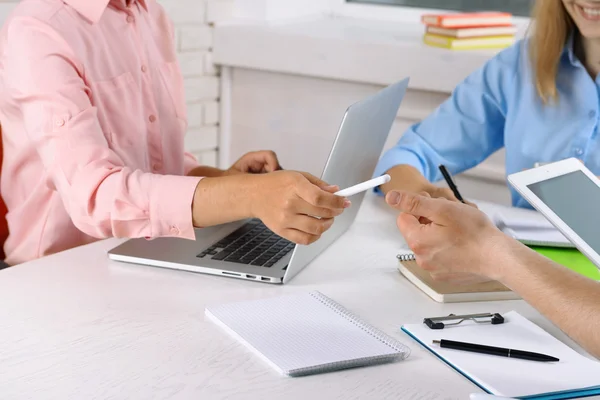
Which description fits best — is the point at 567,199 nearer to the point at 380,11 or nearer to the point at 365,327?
the point at 365,327

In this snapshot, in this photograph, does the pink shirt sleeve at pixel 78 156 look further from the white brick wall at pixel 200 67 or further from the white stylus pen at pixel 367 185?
the white brick wall at pixel 200 67

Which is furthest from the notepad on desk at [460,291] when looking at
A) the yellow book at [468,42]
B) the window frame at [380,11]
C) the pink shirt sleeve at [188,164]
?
the window frame at [380,11]

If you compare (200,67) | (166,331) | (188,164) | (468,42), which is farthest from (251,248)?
(200,67)

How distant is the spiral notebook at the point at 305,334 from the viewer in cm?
103

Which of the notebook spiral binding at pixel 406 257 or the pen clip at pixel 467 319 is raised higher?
the pen clip at pixel 467 319

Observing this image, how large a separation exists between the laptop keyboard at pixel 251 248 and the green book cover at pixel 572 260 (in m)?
0.44

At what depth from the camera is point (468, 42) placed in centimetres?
264

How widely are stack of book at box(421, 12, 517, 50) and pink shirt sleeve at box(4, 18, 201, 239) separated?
1.48m

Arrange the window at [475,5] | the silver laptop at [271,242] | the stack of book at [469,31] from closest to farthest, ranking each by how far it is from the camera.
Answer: the silver laptop at [271,242] → the stack of book at [469,31] → the window at [475,5]

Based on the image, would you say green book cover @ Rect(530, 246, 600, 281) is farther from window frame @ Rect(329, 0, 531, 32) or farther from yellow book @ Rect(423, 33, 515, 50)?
window frame @ Rect(329, 0, 531, 32)

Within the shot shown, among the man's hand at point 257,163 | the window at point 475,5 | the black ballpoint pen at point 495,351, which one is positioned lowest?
the black ballpoint pen at point 495,351

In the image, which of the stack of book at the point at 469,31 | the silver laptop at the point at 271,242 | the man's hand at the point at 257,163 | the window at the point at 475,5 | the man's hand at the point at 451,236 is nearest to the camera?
the man's hand at the point at 451,236

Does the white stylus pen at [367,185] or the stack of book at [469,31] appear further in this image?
the stack of book at [469,31]

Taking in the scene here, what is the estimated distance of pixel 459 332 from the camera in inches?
44.6
